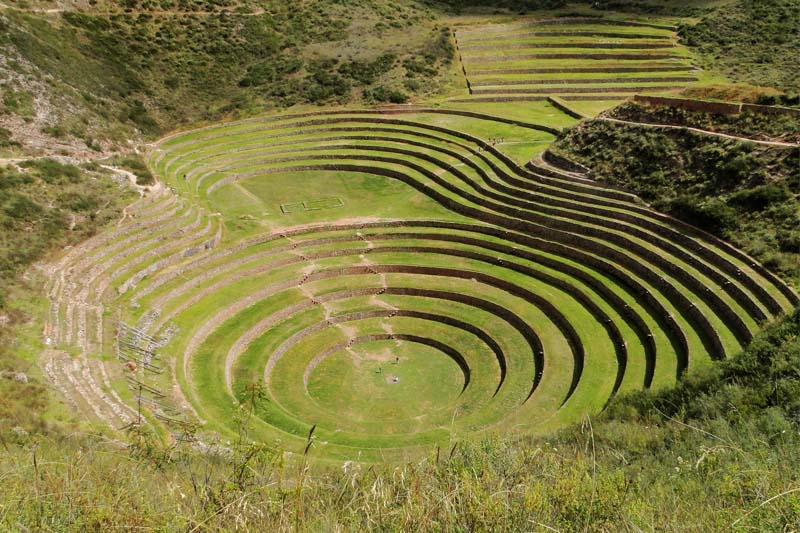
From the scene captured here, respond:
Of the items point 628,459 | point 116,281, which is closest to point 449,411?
point 628,459

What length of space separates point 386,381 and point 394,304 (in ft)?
20.1

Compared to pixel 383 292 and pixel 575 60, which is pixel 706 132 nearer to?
pixel 383 292

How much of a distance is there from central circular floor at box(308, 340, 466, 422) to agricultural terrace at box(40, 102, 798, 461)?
10 cm

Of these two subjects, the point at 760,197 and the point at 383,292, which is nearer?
the point at 760,197

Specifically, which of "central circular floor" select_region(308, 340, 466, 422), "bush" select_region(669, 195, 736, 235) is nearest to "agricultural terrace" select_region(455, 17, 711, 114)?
"bush" select_region(669, 195, 736, 235)

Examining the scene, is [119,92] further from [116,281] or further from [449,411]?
[449,411]

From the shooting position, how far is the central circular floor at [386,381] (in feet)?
84.6

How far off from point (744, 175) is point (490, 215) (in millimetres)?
14897

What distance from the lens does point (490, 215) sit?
37.9 metres

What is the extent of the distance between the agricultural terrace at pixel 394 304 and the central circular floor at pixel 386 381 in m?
0.10

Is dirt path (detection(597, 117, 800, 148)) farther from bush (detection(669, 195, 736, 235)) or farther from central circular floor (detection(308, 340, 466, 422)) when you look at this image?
central circular floor (detection(308, 340, 466, 422))

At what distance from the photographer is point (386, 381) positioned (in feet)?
90.1

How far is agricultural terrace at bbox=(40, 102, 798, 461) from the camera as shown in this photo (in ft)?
77.6

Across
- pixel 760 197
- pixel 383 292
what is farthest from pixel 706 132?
pixel 383 292
